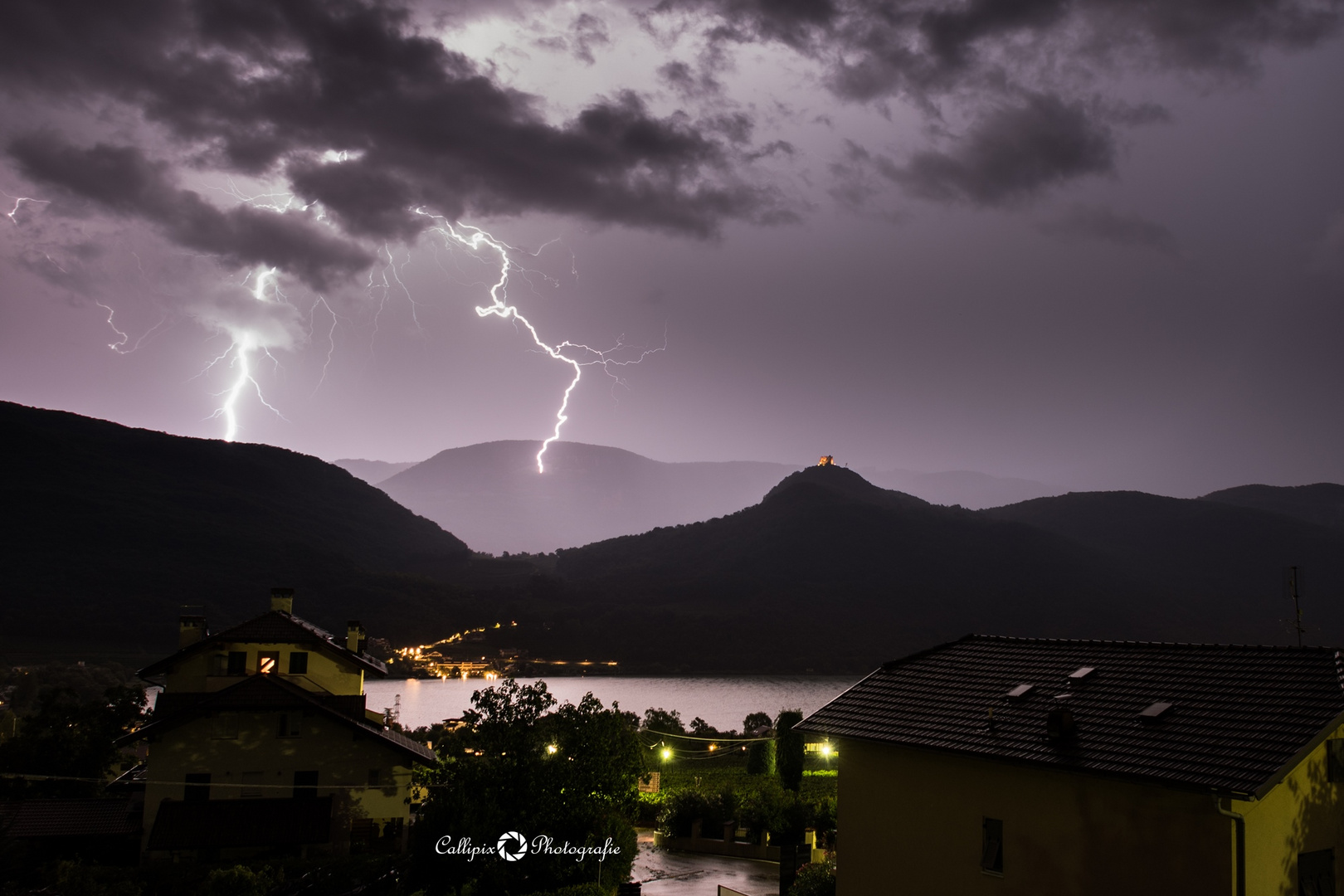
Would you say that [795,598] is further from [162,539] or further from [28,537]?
[28,537]

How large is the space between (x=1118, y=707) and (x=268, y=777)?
21.9m

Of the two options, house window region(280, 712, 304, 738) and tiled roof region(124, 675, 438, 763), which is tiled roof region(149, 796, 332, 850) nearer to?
house window region(280, 712, 304, 738)

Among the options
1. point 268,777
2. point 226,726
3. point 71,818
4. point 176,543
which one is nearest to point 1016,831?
point 268,777

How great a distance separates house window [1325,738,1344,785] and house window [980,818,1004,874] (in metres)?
4.15

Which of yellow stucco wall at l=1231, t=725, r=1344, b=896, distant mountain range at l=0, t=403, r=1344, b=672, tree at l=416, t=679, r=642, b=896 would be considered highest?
distant mountain range at l=0, t=403, r=1344, b=672

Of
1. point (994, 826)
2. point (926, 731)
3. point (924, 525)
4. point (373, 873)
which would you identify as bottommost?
point (373, 873)

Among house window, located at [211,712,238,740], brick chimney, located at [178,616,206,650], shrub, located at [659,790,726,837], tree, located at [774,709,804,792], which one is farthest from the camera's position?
tree, located at [774,709,804,792]

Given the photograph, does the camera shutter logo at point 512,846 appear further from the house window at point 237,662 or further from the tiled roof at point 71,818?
the house window at point 237,662

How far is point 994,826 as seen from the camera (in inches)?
548

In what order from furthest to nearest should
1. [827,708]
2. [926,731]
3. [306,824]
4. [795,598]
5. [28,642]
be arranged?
[795,598], [28,642], [306,824], [827,708], [926,731]

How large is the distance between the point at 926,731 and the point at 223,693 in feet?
63.9

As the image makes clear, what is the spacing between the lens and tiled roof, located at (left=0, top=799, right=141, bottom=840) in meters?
24.7

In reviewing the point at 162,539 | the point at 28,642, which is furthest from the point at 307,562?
the point at 28,642

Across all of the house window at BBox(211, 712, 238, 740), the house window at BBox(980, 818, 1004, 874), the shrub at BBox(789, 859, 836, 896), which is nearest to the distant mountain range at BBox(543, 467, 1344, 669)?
the house window at BBox(211, 712, 238, 740)
